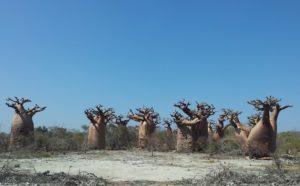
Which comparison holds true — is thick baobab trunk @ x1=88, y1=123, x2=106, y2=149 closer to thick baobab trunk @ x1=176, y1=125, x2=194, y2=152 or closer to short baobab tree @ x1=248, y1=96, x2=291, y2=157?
thick baobab trunk @ x1=176, y1=125, x2=194, y2=152

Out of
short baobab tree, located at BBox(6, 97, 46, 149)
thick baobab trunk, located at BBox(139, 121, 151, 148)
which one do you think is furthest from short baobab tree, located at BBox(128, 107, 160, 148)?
short baobab tree, located at BBox(6, 97, 46, 149)

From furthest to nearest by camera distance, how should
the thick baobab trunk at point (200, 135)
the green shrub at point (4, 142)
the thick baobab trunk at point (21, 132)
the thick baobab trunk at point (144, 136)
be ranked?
the thick baobab trunk at point (144, 136), the green shrub at point (4, 142), the thick baobab trunk at point (21, 132), the thick baobab trunk at point (200, 135)

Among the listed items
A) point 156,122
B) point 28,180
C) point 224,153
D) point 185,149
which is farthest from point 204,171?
point 156,122

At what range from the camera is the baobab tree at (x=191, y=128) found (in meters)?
28.1

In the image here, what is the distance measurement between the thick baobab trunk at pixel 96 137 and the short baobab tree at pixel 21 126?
14.0ft

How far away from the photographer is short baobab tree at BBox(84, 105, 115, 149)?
31.6m

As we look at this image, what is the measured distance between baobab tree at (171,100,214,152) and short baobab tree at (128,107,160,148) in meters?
4.24

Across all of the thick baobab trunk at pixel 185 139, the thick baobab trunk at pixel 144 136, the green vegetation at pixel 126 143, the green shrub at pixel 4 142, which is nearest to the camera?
the green vegetation at pixel 126 143

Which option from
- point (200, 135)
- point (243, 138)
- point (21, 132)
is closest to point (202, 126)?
point (200, 135)

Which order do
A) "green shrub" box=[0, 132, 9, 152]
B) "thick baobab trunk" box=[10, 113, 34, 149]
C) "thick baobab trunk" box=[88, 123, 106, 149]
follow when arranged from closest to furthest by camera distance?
"thick baobab trunk" box=[10, 113, 34, 149] < "green shrub" box=[0, 132, 9, 152] < "thick baobab trunk" box=[88, 123, 106, 149]

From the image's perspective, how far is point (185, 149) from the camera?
28047 millimetres

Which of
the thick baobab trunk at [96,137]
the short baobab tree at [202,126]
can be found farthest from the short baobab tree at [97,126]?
the short baobab tree at [202,126]

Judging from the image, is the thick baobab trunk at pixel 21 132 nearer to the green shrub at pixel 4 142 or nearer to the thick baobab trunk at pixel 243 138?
the green shrub at pixel 4 142

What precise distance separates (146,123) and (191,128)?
5577 mm
